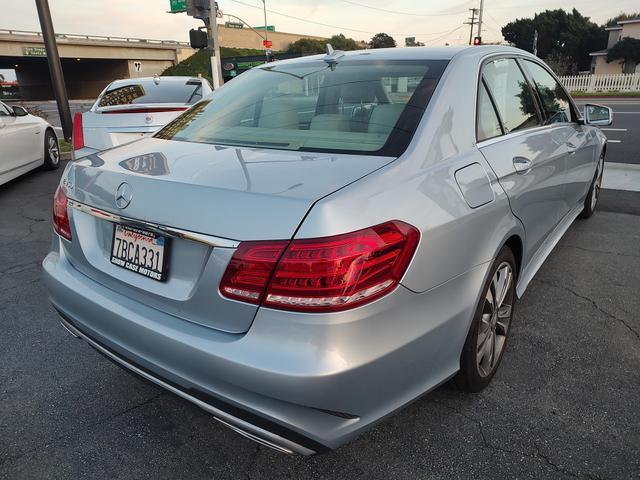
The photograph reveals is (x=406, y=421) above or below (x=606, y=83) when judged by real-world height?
above

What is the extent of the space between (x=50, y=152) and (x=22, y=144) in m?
1.17

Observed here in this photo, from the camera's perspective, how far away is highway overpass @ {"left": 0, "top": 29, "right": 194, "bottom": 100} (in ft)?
181

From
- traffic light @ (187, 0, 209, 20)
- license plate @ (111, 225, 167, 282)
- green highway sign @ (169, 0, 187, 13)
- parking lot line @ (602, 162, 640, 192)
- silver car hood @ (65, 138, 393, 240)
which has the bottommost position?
parking lot line @ (602, 162, 640, 192)

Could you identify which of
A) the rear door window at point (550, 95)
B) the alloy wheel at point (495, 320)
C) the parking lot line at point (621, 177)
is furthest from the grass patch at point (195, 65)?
the alloy wheel at point (495, 320)

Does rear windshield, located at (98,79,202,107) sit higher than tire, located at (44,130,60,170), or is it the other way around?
rear windshield, located at (98,79,202,107)

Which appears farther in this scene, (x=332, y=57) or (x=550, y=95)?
(x=550, y=95)

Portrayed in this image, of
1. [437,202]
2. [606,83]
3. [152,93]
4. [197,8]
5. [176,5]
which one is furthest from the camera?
[606,83]

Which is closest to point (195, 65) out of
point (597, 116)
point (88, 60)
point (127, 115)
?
point (88, 60)

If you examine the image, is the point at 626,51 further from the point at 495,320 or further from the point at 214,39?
the point at 495,320

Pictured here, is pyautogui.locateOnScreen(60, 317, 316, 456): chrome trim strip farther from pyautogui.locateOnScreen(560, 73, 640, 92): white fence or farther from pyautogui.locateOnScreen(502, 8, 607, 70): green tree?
pyautogui.locateOnScreen(502, 8, 607, 70): green tree

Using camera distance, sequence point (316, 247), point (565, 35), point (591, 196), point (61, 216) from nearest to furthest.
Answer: point (316, 247) → point (61, 216) → point (591, 196) → point (565, 35)

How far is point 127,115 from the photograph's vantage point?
5941 mm

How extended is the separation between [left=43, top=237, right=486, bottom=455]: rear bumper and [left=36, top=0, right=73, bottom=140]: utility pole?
1130cm

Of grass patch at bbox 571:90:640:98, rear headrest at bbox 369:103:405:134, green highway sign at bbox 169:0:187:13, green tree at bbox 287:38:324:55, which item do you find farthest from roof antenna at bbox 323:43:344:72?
green tree at bbox 287:38:324:55
